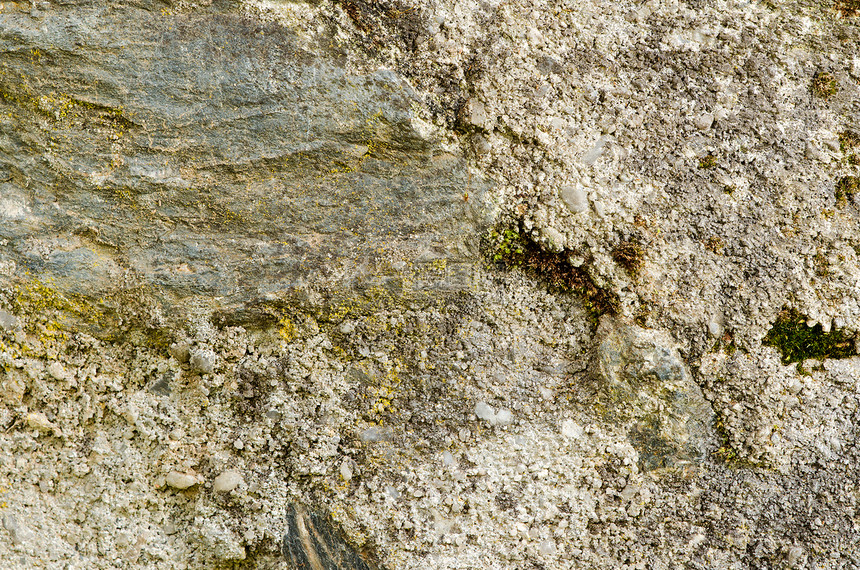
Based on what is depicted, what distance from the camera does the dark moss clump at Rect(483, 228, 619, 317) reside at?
258cm

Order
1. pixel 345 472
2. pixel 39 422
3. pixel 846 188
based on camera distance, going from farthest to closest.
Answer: pixel 846 188 → pixel 345 472 → pixel 39 422

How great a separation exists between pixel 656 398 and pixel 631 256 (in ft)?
1.98

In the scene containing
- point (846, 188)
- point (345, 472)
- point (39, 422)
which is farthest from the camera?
point (846, 188)

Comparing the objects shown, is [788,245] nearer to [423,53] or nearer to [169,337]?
[423,53]

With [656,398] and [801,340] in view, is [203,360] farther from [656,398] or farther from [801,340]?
[801,340]

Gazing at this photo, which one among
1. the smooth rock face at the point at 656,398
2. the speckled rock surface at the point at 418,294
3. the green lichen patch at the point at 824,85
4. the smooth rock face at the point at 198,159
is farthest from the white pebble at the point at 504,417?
the green lichen patch at the point at 824,85

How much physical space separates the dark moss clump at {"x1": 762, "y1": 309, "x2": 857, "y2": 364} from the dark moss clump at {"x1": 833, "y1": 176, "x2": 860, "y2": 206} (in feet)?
1.84

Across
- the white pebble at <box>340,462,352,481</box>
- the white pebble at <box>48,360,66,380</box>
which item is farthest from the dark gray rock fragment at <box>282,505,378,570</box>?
the white pebble at <box>48,360,66,380</box>

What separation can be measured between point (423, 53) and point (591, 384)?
1582 millimetres

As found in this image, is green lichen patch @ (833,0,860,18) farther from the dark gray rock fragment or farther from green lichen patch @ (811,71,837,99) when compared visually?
the dark gray rock fragment

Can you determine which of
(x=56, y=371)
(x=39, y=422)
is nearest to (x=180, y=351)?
(x=56, y=371)

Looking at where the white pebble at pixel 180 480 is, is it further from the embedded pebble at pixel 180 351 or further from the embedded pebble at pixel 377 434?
the embedded pebble at pixel 377 434

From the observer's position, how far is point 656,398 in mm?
2533

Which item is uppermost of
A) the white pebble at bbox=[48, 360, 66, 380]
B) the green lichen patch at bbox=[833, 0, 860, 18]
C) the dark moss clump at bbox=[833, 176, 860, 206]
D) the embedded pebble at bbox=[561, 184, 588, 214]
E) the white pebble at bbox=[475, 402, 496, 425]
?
the green lichen patch at bbox=[833, 0, 860, 18]
